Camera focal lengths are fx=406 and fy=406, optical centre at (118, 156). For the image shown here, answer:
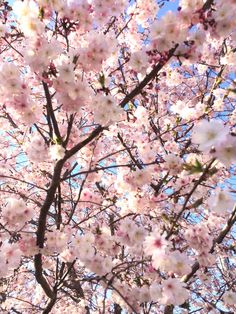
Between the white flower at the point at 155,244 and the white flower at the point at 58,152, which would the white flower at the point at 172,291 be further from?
the white flower at the point at 58,152

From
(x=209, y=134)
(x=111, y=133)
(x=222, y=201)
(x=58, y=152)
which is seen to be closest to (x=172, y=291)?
(x=222, y=201)

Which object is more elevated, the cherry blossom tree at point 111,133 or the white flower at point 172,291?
the cherry blossom tree at point 111,133

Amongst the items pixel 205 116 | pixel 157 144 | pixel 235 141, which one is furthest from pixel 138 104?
pixel 235 141

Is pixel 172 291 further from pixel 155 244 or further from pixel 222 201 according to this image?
pixel 222 201

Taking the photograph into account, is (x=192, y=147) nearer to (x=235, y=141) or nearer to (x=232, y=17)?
(x=232, y=17)

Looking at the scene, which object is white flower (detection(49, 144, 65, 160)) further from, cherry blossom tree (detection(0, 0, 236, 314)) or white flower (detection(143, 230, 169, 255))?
white flower (detection(143, 230, 169, 255))

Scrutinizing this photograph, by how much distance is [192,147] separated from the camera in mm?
6473

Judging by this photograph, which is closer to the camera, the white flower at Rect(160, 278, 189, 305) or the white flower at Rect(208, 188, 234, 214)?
the white flower at Rect(208, 188, 234, 214)

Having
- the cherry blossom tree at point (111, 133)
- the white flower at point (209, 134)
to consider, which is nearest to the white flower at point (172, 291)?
the cherry blossom tree at point (111, 133)

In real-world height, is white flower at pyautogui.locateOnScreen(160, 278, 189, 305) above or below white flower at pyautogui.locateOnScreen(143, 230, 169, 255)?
below

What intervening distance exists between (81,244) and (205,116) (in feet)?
8.77

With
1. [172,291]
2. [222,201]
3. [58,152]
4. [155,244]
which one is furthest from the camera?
[58,152]

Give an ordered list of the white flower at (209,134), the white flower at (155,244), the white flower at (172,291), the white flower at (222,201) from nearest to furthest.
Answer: the white flower at (209,134) → the white flower at (222,201) → the white flower at (155,244) → the white flower at (172,291)

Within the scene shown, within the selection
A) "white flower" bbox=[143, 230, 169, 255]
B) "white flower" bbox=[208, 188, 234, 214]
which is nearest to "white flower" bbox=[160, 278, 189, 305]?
"white flower" bbox=[143, 230, 169, 255]
